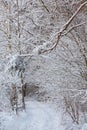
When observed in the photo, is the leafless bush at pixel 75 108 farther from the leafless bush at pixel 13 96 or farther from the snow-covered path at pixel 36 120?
the leafless bush at pixel 13 96

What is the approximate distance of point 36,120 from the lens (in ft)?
38.3

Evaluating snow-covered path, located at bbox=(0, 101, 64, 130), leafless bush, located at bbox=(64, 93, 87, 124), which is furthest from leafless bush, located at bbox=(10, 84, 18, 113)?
leafless bush, located at bbox=(64, 93, 87, 124)

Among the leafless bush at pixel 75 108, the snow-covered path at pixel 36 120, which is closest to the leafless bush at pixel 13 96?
the snow-covered path at pixel 36 120

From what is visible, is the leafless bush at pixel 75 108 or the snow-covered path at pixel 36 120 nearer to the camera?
the leafless bush at pixel 75 108

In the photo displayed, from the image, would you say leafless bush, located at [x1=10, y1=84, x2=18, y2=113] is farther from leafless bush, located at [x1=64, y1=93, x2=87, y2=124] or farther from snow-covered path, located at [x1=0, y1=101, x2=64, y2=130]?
leafless bush, located at [x1=64, y1=93, x2=87, y2=124]

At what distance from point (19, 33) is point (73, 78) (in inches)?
123

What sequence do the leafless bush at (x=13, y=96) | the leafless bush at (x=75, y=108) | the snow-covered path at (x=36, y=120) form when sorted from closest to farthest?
the leafless bush at (x=75, y=108)
the snow-covered path at (x=36, y=120)
the leafless bush at (x=13, y=96)

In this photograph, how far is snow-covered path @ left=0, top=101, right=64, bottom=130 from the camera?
10984mm

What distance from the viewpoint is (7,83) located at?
12.6 m

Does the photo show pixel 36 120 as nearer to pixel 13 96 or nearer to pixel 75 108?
pixel 13 96

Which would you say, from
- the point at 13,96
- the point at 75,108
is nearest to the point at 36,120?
the point at 13,96

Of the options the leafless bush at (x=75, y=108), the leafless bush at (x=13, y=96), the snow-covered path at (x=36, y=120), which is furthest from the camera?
the leafless bush at (x=13, y=96)

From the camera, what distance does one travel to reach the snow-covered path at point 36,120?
10984 mm

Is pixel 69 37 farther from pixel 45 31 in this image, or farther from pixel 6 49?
pixel 6 49
